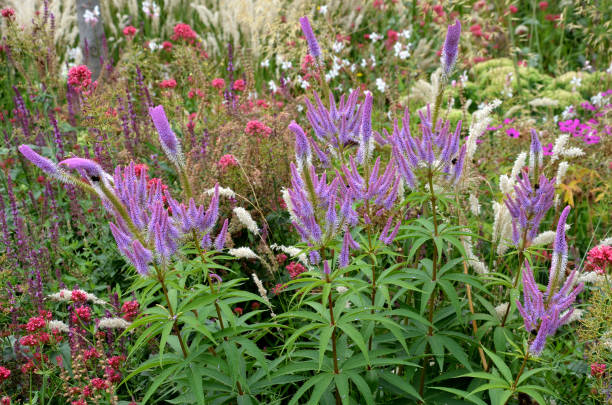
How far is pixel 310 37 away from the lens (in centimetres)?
262

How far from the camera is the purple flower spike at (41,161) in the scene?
6.69ft

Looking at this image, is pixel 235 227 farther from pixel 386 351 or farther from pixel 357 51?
pixel 357 51

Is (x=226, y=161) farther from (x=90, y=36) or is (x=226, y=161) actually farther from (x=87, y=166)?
(x=90, y=36)

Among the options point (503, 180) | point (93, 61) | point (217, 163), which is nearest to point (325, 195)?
point (503, 180)

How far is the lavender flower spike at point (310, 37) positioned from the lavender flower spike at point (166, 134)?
736 mm

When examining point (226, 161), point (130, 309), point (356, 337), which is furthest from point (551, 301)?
point (226, 161)

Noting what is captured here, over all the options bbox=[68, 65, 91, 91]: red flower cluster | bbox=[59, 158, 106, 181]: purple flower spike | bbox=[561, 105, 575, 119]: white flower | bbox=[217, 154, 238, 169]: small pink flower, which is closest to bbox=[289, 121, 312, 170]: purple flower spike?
bbox=[59, 158, 106, 181]: purple flower spike

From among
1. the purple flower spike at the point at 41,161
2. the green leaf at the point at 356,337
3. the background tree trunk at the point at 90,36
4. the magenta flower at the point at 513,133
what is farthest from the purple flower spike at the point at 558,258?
the background tree trunk at the point at 90,36

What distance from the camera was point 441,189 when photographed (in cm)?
276

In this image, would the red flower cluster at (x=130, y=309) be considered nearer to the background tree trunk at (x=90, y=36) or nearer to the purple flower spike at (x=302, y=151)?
the purple flower spike at (x=302, y=151)

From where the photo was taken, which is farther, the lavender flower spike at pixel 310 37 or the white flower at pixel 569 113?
the white flower at pixel 569 113

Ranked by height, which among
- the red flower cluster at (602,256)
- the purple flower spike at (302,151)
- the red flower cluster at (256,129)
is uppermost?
the purple flower spike at (302,151)

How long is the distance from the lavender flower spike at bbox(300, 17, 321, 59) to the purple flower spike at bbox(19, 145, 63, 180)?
3.79 ft

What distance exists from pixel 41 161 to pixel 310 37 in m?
1.25
